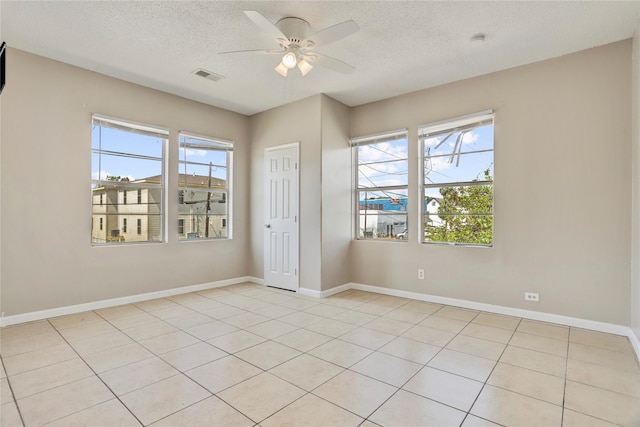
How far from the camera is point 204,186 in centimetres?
512

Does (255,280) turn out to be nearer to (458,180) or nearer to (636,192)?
(458,180)

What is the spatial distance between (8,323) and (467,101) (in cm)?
575

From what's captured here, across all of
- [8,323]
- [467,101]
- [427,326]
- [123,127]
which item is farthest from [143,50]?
[427,326]

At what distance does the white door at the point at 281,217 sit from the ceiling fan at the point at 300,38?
1883 mm

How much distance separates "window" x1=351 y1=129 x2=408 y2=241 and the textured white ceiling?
0.94 metres

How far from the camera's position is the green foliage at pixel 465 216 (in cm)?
396

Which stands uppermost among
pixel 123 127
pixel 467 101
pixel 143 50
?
pixel 143 50

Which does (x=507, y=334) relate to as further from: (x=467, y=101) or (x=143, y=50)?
(x=143, y=50)

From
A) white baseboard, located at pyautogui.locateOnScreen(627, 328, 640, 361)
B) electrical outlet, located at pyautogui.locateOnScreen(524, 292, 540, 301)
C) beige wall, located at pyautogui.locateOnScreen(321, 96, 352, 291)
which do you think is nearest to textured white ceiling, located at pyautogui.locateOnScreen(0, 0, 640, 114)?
beige wall, located at pyautogui.locateOnScreen(321, 96, 352, 291)

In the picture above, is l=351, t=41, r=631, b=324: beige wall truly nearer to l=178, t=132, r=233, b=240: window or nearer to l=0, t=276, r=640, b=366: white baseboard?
l=0, t=276, r=640, b=366: white baseboard

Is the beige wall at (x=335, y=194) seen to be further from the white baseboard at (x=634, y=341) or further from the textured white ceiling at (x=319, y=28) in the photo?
the white baseboard at (x=634, y=341)

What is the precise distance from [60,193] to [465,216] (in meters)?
4.87

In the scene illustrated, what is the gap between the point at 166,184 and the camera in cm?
462

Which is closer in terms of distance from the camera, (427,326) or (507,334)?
(507,334)
